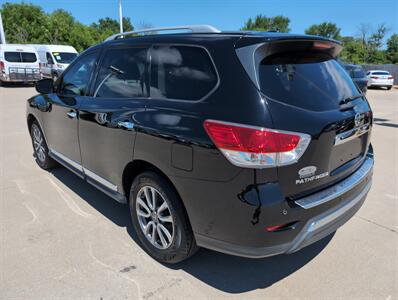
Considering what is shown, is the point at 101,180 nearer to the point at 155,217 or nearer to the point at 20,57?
the point at 155,217

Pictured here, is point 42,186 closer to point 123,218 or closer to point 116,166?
point 123,218

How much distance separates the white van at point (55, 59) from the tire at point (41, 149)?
638 inches

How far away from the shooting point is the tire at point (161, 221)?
97.7 inches

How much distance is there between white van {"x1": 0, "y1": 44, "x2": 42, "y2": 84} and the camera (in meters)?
18.2

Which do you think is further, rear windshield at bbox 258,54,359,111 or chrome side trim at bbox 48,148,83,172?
chrome side trim at bbox 48,148,83,172

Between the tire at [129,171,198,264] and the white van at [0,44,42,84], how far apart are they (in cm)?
1870

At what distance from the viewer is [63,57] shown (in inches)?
812

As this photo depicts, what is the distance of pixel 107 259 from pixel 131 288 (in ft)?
1.51

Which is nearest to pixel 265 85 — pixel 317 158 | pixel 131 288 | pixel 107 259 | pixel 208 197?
pixel 317 158

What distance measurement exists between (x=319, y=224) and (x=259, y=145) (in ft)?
2.44

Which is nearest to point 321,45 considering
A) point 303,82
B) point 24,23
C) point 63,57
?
point 303,82

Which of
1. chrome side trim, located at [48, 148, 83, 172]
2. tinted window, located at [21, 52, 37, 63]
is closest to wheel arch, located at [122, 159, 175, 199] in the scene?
chrome side trim, located at [48, 148, 83, 172]

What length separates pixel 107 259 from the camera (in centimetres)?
284

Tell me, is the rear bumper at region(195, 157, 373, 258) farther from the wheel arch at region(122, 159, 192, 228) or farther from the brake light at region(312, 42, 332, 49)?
the brake light at region(312, 42, 332, 49)
